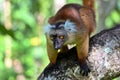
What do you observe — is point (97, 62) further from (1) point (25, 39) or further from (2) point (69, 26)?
(1) point (25, 39)

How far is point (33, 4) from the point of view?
11383 mm

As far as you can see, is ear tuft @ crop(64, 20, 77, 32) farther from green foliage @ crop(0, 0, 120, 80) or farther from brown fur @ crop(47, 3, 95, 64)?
green foliage @ crop(0, 0, 120, 80)

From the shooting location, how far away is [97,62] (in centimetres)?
387

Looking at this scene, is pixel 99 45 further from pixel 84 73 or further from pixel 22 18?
pixel 22 18

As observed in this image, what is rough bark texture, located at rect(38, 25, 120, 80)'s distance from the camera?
3.78 m

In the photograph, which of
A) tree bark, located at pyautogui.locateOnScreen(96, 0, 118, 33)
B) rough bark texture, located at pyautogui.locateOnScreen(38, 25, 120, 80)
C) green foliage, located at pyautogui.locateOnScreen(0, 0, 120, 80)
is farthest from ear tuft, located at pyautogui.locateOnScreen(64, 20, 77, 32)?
green foliage, located at pyautogui.locateOnScreen(0, 0, 120, 80)

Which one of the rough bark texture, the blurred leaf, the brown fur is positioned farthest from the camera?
A: the brown fur

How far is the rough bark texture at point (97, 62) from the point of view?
378 centimetres

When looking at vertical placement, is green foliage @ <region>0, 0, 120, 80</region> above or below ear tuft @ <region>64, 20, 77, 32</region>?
below

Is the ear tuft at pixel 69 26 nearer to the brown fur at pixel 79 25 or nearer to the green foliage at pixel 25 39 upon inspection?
the brown fur at pixel 79 25

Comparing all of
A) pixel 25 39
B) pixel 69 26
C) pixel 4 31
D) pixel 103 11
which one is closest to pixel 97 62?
pixel 69 26

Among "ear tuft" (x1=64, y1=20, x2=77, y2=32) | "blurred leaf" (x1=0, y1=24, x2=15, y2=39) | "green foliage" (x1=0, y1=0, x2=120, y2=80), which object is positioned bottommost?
"green foliage" (x1=0, y1=0, x2=120, y2=80)

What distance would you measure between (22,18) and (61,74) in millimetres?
7662

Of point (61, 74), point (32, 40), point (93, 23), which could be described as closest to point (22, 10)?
point (32, 40)
